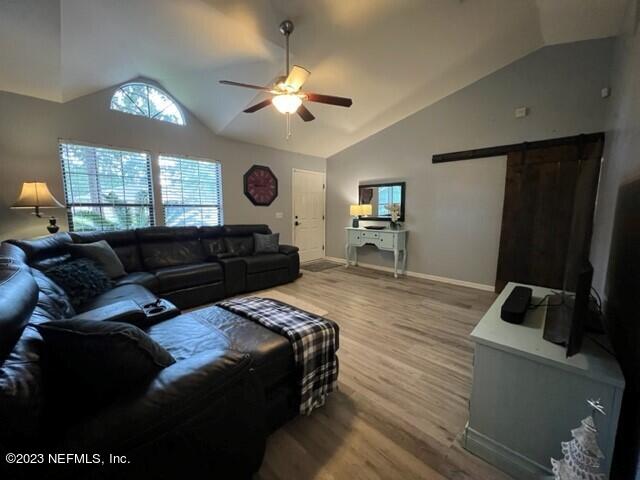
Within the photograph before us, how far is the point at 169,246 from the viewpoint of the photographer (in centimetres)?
370

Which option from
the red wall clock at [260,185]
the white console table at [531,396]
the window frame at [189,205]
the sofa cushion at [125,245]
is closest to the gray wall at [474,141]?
the red wall clock at [260,185]

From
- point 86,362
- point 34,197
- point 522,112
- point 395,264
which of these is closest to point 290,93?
point 86,362

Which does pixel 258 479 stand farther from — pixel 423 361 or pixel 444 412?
pixel 423 361

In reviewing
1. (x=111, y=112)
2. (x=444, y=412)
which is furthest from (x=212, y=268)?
(x=444, y=412)

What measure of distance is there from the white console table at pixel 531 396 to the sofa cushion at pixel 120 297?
237cm

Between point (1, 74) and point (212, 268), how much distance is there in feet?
9.09

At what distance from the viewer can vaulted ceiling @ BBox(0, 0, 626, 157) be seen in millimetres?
2377

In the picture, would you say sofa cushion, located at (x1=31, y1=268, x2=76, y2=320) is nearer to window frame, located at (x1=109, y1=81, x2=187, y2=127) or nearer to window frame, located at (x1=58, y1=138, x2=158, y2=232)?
window frame, located at (x1=58, y1=138, x2=158, y2=232)

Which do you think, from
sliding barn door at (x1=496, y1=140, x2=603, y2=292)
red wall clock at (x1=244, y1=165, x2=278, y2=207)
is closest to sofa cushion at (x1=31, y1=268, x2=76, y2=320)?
red wall clock at (x1=244, y1=165, x2=278, y2=207)

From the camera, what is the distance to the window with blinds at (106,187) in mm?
3254

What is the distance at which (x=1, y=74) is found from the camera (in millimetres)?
2555

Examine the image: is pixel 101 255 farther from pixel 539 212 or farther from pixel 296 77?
pixel 539 212

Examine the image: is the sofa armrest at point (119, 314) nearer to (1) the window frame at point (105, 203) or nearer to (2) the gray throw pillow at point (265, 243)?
(1) the window frame at point (105, 203)

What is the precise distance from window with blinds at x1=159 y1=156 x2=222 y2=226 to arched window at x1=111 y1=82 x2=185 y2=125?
609 millimetres
